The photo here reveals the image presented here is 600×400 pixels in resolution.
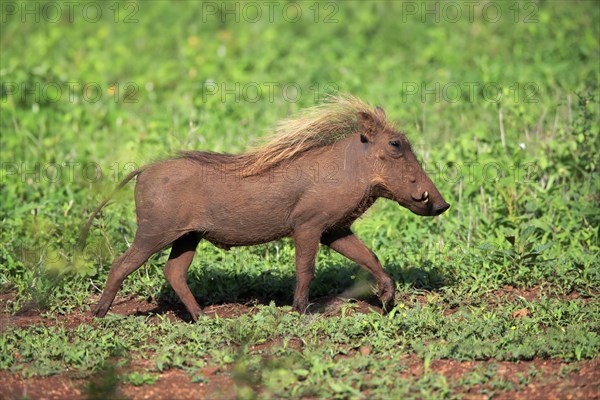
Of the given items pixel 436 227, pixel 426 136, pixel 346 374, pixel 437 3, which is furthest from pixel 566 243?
pixel 437 3

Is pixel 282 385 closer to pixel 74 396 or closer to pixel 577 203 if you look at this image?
pixel 74 396

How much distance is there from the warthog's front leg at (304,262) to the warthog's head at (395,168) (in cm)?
55

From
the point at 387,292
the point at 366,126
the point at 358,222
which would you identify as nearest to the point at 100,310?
the point at 387,292

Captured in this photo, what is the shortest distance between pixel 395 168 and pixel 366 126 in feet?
1.08

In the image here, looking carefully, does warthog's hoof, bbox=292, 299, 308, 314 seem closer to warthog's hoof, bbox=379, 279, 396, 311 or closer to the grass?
the grass

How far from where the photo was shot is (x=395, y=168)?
6.12 meters

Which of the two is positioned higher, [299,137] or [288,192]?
[299,137]

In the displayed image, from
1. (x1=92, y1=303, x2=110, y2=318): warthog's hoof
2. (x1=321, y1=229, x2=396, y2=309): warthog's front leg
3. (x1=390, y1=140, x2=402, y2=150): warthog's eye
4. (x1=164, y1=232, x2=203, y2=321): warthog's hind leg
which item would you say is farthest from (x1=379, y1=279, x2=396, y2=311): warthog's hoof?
(x1=92, y1=303, x2=110, y2=318): warthog's hoof

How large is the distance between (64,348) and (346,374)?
64.1 inches

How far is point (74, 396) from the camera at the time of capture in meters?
4.96

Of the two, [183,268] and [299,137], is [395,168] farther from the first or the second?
[183,268]

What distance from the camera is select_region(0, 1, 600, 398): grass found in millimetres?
5445

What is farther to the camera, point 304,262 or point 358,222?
point 358,222

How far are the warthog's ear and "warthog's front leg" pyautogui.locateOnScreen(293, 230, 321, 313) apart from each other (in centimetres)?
69
